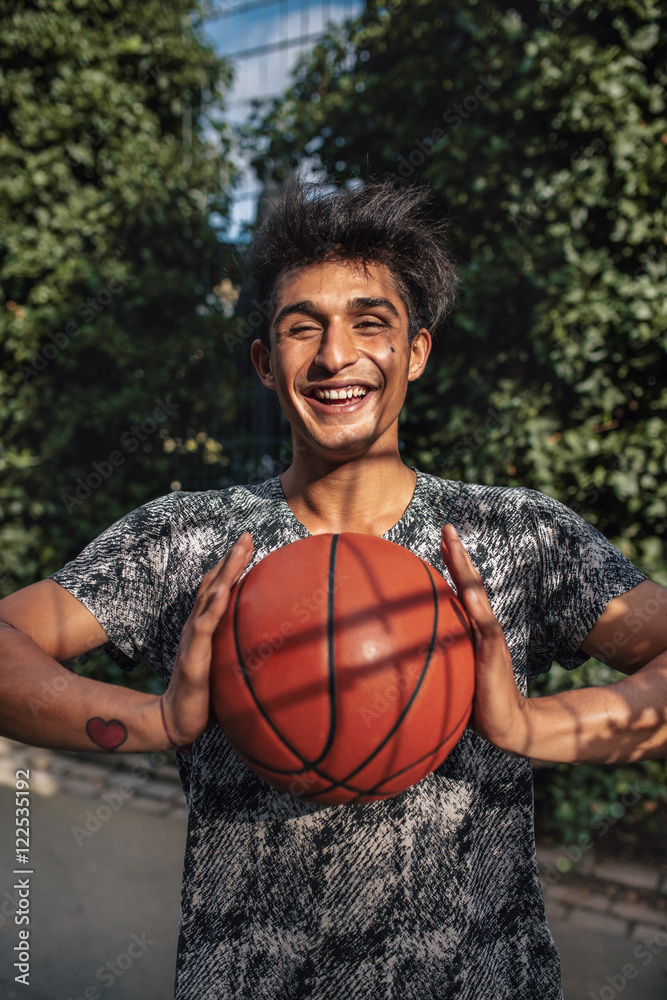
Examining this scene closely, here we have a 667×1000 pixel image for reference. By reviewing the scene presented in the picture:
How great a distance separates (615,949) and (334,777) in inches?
115

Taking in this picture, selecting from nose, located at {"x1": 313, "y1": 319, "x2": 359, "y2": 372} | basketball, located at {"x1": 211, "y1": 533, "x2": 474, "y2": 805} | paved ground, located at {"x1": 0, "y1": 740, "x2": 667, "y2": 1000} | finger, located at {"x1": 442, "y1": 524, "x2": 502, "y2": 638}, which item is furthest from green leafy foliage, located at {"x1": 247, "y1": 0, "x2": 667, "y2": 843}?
basketball, located at {"x1": 211, "y1": 533, "x2": 474, "y2": 805}

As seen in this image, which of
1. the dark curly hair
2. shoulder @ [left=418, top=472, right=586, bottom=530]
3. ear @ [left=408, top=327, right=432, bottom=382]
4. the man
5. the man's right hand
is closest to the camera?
→ the man's right hand

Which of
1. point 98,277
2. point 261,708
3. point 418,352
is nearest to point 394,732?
point 261,708

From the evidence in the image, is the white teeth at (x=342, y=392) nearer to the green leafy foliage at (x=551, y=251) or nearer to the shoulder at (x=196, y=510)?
the shoulder at (x=196, y=510)

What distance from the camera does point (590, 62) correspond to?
3.35 m

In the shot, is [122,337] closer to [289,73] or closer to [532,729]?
[289,73]

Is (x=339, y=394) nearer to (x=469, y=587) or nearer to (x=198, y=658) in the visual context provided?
(x=469, y=587)

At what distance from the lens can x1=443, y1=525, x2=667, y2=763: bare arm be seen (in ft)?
4.54

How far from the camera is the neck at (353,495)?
182cm

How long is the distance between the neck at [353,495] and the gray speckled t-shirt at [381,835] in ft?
0.24

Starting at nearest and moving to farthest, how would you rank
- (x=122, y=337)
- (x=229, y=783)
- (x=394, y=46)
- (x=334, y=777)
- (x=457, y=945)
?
(x=334, y=777) → (x=457, y=945) → (x=229, y=783) → (x=394, y=46) → (x=122, y=337)

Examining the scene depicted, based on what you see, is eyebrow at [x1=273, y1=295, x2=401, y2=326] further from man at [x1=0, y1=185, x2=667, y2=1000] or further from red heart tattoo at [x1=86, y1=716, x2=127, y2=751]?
red heart tattoo at [x1=86, y1=716, x2=127, y2=751]

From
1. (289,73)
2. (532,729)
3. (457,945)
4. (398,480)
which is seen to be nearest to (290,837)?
(457,945)

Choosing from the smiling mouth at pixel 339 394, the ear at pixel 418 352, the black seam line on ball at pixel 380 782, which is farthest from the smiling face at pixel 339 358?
the black seam line on ball at pixel 380 782
